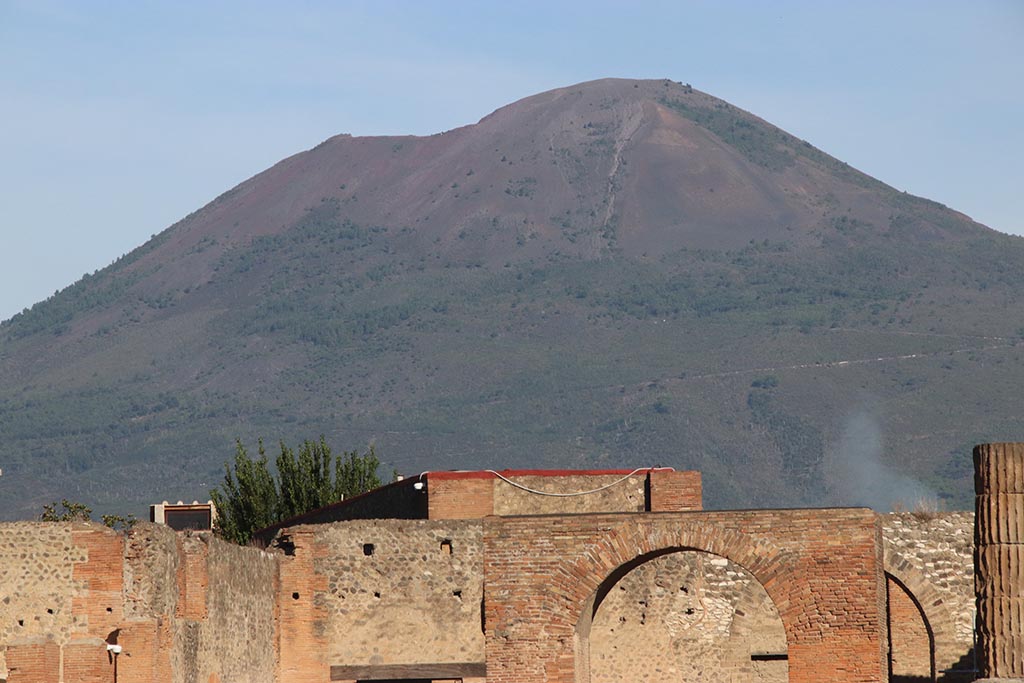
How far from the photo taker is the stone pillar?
1085 inches

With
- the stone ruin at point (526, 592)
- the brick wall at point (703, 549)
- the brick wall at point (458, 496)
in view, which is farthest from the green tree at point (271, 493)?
the brick wall at point (703, 549)

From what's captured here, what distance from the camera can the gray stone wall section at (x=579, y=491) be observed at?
3612 centimetres

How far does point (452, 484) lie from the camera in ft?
116

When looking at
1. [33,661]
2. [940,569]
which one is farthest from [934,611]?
[33,661]

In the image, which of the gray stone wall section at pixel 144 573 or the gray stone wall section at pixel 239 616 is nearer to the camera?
the gray stone wall section at pixel 144 573

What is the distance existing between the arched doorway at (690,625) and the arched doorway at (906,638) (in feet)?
8.92

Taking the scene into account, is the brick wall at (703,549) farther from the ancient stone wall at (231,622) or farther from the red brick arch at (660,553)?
the ancient stone wall at (231,622)

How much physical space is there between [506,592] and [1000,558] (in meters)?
6.10

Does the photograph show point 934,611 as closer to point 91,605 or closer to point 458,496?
point 458,496

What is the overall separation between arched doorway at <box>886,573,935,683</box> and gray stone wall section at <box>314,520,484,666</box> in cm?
695

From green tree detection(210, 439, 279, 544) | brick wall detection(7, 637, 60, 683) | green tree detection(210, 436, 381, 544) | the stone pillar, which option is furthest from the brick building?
green tree detection(210, 436, 381, 544)

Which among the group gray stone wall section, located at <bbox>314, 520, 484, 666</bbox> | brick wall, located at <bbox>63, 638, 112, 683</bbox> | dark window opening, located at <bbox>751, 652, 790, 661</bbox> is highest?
gray stone wall section, located at <bbox>314, 520, 484, 666</bbox>

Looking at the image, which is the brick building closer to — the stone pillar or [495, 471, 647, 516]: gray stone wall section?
[495, 471, 647, 516]: gray stone wall section

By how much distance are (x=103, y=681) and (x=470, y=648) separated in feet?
21.7
